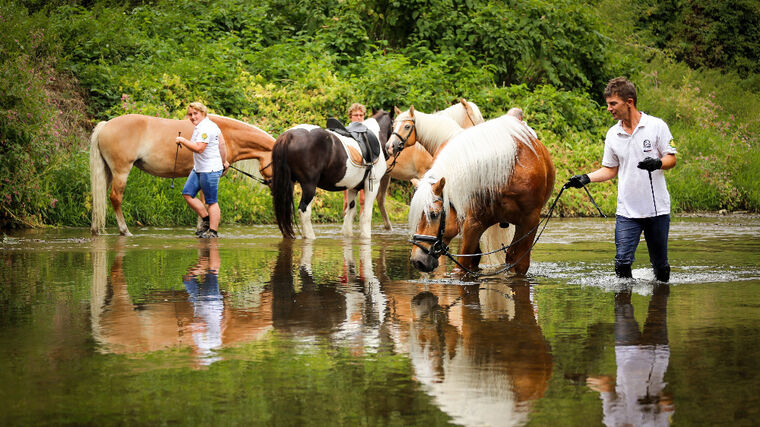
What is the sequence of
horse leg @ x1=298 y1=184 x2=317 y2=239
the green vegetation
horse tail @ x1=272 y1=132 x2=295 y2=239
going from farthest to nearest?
the green vegetation
horse leg @ x1=298 y1=184 x2=317 y2=239
horse tail @ x1=272 y1=132 x2=295 y2=239

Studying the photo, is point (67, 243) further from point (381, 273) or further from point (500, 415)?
point (500, 415)

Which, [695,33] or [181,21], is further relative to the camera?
[695,33]

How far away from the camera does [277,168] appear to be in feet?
48.7

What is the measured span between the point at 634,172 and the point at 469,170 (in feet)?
4.74

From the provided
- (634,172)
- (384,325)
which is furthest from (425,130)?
(384,325)

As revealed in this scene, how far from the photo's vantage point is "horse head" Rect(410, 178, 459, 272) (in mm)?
8836

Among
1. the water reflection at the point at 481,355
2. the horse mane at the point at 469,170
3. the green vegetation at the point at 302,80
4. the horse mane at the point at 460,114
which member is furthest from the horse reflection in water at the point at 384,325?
the green vegetation at the point at 302,80

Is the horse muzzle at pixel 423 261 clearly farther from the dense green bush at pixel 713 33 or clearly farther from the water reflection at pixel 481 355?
the dense green bush at pixel 713 33

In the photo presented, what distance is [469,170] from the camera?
29.5ft

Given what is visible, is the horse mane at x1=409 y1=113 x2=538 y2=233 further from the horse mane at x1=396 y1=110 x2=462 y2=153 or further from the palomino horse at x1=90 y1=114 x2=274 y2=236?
the palomino horse at x1=90 y1=114 x2=274 y2=236

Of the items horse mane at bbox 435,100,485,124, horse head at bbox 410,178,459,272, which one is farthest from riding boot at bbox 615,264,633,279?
horse mane at bbox 435,100,485,124

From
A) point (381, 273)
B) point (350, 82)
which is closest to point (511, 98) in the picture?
point (350, 82)

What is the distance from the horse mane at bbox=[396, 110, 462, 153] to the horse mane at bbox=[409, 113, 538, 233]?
139 inches

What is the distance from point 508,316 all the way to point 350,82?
55.5ft
